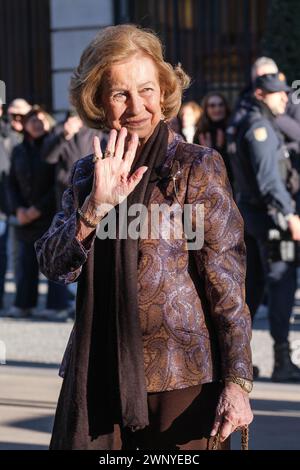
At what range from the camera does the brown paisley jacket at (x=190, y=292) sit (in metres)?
3.33

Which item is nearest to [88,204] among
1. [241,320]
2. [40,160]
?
[241,320]

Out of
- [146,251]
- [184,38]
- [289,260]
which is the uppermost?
[184,38]

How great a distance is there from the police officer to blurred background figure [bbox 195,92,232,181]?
196cm

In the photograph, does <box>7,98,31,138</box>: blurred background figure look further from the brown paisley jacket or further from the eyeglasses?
the brown paisley jacket

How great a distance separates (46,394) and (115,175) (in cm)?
426

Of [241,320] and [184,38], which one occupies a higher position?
[184,38]

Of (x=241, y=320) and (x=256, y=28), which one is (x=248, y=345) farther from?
(x=256, y=28)

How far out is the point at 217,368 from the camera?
133 inches

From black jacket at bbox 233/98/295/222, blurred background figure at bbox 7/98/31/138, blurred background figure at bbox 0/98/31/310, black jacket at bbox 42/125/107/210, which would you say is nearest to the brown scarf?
black jacket at bbox 233/98/295/222

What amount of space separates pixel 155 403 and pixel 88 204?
560 millimetres

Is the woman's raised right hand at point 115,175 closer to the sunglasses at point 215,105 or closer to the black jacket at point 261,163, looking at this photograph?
the black jacket at point 261,163

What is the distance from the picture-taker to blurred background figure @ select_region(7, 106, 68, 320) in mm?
10828

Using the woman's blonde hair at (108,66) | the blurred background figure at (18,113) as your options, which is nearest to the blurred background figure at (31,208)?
the blurred background figure at (18,113)

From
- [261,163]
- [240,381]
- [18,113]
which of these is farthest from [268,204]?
[18,113]
